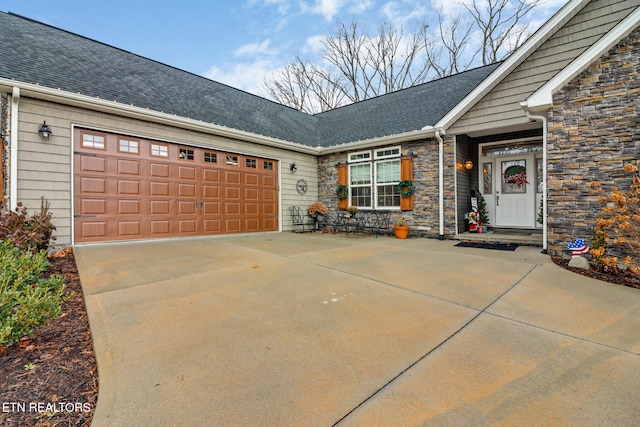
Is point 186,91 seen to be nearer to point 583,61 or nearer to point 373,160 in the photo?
point 373,160

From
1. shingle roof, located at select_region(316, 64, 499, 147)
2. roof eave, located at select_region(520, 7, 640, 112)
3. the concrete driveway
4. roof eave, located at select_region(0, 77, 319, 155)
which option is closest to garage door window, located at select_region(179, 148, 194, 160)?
roof eave, located at select_region(0, 77, 319, 155)

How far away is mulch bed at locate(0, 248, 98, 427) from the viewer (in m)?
1.27

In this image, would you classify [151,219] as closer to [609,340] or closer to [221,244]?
[221,244]

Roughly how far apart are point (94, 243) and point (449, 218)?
783cm

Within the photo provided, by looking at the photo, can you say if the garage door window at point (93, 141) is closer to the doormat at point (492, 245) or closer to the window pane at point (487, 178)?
the doormat at point (492, 245)

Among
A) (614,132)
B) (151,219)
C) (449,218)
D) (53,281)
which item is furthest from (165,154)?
(614,132)

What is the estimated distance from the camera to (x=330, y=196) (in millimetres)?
9461

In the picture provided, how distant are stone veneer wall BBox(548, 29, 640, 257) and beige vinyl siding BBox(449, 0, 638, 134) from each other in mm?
1303

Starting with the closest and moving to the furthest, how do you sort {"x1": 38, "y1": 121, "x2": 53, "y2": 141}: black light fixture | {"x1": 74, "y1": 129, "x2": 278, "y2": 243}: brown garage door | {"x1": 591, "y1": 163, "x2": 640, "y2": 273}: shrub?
{"x1": 591, "y1": 163, "x2": 640, "y2": 273}: shrub → {"x1": 38, "y1": 121, "x2": 53, "y2": 141}: black light fixture → {"x1": 74, "y1": 129, "x2": 278, "y2": 243}: brown garage door

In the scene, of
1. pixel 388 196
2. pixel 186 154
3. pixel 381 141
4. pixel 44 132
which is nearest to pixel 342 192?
pixel 388 196

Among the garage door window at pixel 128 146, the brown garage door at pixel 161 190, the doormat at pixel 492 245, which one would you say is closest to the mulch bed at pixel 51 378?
the brown garage door at pixel 161 190

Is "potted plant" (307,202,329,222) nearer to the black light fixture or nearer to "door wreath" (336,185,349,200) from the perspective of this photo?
"door wreath" (336,185,349,200)

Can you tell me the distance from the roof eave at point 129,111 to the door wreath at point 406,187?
3524 mm

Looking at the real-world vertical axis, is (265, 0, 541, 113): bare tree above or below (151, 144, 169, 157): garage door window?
above
